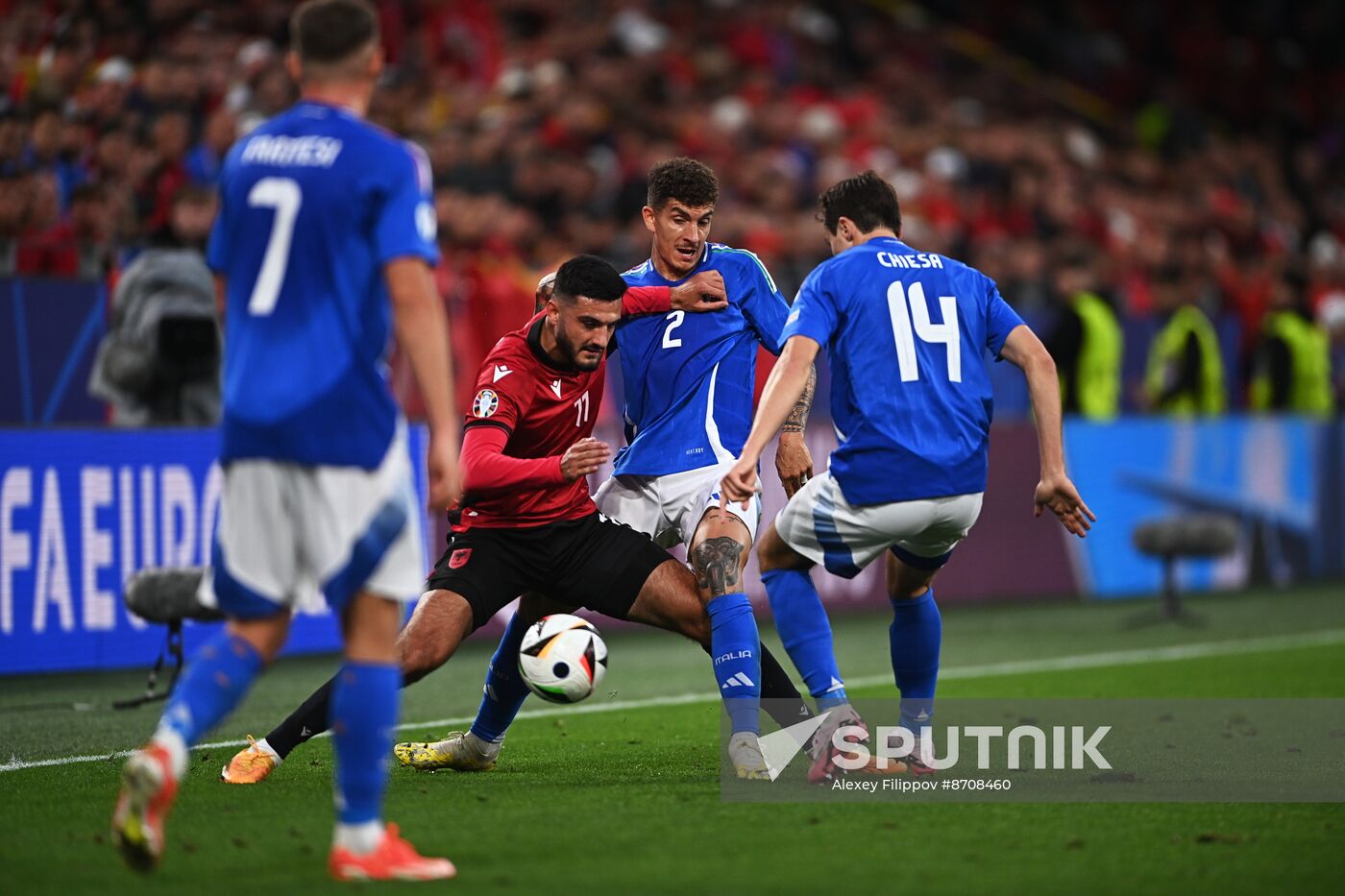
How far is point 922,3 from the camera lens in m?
25.5

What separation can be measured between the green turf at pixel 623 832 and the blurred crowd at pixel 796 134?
4.37 metres

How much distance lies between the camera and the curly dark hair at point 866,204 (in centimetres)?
655

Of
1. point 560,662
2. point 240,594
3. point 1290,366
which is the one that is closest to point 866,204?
point 560,662

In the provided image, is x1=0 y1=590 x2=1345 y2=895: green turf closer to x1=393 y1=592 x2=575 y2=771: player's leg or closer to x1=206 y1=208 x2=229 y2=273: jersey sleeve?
x1=393 y1=592 x2=575 y2=771: player's leg

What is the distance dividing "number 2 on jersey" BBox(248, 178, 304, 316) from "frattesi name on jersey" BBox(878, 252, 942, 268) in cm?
241

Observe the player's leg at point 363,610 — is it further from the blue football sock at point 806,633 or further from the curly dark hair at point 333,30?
the blue football sock at point 806,633

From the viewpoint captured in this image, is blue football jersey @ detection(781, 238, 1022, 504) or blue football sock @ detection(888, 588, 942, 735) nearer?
blue football jersey @ detection(781, 238, 1022, 504)

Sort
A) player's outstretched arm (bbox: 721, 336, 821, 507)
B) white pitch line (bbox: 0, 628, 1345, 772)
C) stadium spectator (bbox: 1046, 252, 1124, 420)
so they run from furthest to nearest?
1. stadium spectator (bbox: 1046, 252, 1124, 420)
2. white pitch line (bbox: 0, 628, 1345, 772)
3. player's outstretched arm (bbox: 721, 336, 821, 507)

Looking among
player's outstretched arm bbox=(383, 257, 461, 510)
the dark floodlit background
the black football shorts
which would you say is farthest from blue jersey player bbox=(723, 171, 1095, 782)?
the dark floodlit background

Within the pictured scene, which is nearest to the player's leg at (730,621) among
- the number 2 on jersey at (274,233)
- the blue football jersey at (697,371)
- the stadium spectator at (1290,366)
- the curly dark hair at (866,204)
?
the blue football jersey at (697,371)

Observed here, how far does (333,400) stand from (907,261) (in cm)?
247

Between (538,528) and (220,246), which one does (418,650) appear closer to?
(538,528)

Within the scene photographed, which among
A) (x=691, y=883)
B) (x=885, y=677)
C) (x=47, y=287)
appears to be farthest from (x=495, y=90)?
(x=691, y=883)

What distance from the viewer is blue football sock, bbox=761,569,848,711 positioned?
6457 mm
